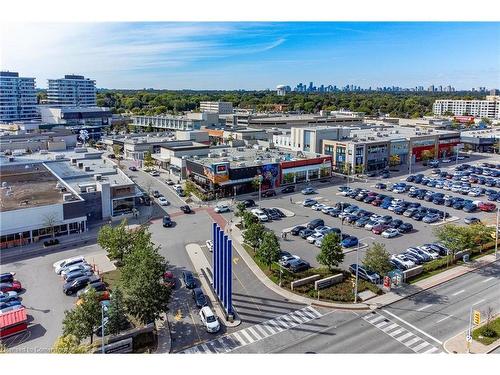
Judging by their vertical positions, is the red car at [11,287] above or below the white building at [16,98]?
below

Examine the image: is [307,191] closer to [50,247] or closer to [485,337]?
[50,247]

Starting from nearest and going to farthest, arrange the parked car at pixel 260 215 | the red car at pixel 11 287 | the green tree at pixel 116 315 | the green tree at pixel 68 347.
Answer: the green tree at pixel 68 347 < the green tree at pixel 116 315 < the red car at pixel 11 287 < the parked car at pixel 260 215

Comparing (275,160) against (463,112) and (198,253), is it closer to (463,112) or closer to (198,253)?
(198,253)

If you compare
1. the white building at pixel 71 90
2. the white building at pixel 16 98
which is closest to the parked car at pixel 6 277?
the white building at pixel 16 98

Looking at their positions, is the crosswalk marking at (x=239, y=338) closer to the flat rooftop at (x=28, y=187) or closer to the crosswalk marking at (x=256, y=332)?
the crosswalk marking at (x=256, y=332)

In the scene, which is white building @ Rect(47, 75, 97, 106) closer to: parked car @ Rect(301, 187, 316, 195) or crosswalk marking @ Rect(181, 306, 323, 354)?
parked car @ Rect(301, 187, 316, 195)

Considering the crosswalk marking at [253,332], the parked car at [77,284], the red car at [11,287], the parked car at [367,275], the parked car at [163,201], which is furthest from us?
the parked car at [163,201]

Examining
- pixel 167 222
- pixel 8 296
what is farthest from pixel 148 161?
pixel 8 296

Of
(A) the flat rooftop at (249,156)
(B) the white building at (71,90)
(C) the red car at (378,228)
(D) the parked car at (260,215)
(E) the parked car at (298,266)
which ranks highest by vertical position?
(B) the white building at (71,90)

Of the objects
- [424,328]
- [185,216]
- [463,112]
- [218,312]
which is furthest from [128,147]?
[463,112]
